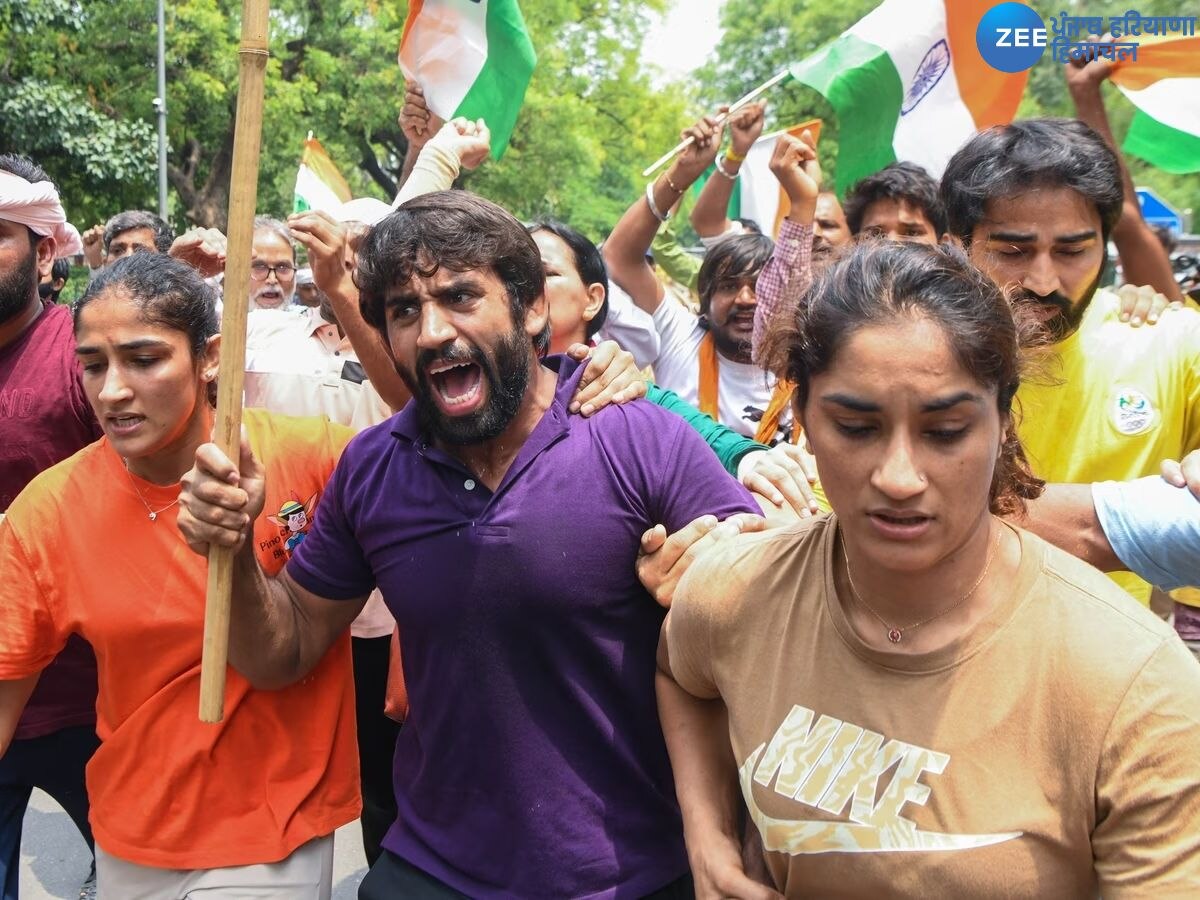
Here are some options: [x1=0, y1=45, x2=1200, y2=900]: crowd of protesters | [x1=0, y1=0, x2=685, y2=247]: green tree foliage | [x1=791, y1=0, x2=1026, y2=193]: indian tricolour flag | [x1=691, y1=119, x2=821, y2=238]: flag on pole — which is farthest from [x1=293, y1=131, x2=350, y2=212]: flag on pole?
[x1=0, y1=0, x2=685, y2=247]: green tree foliage

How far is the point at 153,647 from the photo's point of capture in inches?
106

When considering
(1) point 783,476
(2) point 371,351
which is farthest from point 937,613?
(2) point 371,351

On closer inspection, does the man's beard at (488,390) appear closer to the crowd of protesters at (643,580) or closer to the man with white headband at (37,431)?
the crowd of protesters at (643,580)

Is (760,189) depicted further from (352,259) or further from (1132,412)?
(1132,412)

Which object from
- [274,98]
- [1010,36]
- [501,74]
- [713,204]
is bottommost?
[713,204]

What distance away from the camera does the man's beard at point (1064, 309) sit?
2.59 metres

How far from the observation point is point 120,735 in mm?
2727

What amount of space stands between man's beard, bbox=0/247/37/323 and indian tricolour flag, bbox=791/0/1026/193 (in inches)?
127

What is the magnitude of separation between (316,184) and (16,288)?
6.74 ft

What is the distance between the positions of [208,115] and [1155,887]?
2309 centimetres

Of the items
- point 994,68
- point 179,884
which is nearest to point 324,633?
point 179,884

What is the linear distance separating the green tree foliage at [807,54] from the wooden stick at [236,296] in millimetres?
21348

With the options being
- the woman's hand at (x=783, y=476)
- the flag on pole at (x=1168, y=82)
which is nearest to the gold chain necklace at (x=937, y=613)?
the woman's hand at (x=783, y=476)

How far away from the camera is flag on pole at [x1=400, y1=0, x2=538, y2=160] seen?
4.43m
